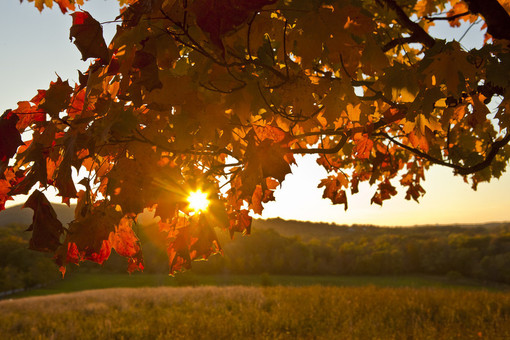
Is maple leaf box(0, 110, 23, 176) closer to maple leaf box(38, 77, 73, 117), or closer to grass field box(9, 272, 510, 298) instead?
maple leaf box(38, 77, 73, 117)

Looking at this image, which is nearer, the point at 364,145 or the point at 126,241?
the point at 126,241

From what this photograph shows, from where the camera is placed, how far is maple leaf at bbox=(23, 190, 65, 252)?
136 cm

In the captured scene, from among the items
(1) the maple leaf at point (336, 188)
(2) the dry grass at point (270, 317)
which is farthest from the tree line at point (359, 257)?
(1) the maple leaf at point (336, 188)

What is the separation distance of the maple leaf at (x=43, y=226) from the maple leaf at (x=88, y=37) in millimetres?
591

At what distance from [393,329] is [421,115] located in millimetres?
8134

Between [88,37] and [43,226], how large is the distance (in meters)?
0.74

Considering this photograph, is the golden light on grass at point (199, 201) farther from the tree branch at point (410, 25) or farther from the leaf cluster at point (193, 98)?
the tree branch at point (410, 25)

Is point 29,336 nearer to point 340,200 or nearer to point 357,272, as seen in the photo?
point 340,200

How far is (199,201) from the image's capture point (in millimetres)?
1964

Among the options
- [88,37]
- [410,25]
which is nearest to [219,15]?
[88,37]

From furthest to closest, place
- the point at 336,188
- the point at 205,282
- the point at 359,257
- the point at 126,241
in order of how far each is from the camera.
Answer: the point at 359,257
the point at 205,282
the point at 336,188
the point at 126,241

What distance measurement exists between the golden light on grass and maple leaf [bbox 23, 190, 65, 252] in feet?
2.32

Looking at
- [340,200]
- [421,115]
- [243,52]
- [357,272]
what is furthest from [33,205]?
[357,272]

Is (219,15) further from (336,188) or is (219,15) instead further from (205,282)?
(205,282)
